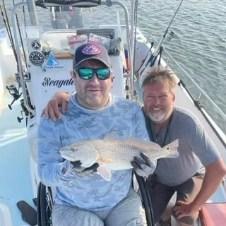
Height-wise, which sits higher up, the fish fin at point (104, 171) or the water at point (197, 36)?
the fish fin at point (104, 171)

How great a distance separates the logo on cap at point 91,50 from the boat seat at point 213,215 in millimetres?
1279

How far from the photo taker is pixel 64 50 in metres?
3.49

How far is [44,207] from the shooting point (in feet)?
7.81

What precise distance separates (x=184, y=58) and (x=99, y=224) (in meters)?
6.27

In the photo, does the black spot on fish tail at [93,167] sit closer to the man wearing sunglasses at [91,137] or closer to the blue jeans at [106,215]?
the man wearing sunglasses at [91,137]

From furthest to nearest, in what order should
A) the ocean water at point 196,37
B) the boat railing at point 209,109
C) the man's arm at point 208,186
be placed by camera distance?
1. the ocean water at point 196,37
2. the boat railing at point 209,109
3. the man's arm at point 208,186

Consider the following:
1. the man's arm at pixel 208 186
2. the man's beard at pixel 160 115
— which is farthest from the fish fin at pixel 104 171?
the man's arm at pixel 208 186

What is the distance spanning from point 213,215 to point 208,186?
Result: 371 millimetres

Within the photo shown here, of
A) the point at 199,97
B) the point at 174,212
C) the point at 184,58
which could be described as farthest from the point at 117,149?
the point at 184,58

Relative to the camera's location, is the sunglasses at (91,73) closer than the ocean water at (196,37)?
Yes

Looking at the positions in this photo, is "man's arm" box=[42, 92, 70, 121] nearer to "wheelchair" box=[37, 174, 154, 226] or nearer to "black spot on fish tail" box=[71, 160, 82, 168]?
"black spot on fish tail" box=[71, 160, 82, 168]

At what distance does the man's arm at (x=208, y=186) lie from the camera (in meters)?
2.49

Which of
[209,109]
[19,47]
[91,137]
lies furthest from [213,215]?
[209,109]

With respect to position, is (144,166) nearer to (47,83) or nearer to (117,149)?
(117,149)
